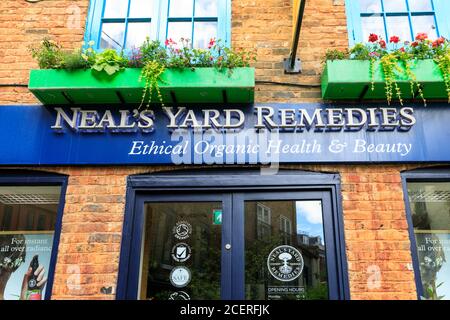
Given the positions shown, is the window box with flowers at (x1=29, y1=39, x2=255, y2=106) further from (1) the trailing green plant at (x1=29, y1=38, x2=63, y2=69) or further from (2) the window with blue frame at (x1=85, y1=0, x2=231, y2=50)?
(2) the window with blue frame at (x1=85, y1=0, x2=231, y2=50)

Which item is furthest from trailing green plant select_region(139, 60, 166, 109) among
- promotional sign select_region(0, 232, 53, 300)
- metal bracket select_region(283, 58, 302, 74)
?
promotional sign select_region(0, 232, 53, 300)

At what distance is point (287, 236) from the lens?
4457mm

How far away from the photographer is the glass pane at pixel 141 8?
5.25m

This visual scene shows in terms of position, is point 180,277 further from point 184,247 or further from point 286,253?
point 286,253

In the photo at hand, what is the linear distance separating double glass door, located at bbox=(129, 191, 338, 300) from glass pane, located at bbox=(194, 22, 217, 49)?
70.7 inches

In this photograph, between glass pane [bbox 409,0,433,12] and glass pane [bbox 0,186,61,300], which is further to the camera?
glass pane [bbox 409,0,433,12]

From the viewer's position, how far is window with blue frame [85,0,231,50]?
510 cm

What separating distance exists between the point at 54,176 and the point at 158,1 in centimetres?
241

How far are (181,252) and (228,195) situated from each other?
29.7 inches

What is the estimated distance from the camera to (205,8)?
17.2 ft

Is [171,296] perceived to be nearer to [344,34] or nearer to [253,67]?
[253,67]

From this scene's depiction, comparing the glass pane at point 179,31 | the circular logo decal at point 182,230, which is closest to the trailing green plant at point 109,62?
the glass pane at point 179,31

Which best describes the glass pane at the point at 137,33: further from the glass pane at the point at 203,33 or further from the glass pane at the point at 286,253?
the glass pane at the point at 286,253
